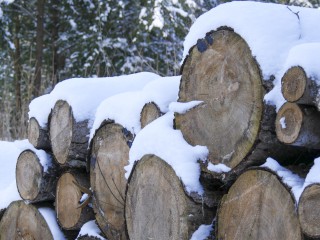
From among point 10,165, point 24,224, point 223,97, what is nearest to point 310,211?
point 223,97

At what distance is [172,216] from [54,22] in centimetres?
969

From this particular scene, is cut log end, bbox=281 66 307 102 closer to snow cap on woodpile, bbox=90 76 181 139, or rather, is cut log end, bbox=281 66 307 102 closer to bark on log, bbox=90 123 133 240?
snow cap on woodpile, bbox=90 76 181 139

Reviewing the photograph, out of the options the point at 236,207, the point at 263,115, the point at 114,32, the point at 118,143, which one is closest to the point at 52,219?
the point at 118,143

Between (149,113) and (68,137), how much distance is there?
637mm

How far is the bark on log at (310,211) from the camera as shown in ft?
5.32

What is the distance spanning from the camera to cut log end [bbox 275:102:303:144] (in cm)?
173

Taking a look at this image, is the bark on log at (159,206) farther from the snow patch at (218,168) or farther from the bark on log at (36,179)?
the bark on log at (36,179)

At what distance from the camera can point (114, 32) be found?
35.1ft

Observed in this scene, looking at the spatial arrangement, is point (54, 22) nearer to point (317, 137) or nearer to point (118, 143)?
point (118, 143)

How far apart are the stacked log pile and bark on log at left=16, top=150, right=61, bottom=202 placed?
1.17 feet

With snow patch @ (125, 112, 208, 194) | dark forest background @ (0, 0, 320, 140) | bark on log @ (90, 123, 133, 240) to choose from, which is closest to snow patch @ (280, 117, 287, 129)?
snow patch @ (125, 112, 208, 194)

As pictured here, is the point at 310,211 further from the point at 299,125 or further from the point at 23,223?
the point at 23,223

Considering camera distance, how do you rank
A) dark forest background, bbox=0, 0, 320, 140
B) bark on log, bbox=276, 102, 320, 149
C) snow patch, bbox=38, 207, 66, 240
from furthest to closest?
dark forest background, bbox=0, 0, 320, 140, snow patch, bbox=38, 207, 66, 240, bark on log, bbox=276, 102, 320, 149

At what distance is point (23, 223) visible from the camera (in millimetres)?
3375
